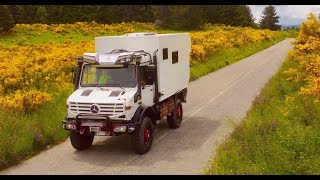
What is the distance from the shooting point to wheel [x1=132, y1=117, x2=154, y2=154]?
1132cm

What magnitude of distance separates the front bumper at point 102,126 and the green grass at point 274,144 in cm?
255

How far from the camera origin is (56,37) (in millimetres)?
52031

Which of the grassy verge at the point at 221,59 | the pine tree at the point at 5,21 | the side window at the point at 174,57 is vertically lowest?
the grassy verge at the point at 221,59

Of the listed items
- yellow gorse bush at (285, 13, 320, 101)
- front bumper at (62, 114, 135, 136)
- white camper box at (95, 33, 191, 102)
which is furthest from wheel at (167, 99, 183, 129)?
yellow gorse bush at (285, 13, 320, 101)

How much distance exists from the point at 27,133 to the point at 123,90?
136 inches

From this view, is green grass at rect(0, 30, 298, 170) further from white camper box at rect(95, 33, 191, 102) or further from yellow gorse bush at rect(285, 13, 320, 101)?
yellow gorse bush at rect(285, 13, 320, 101)

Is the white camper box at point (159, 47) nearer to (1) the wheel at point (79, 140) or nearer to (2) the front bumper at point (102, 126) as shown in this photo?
(2) the front bumper at point (102, 126)

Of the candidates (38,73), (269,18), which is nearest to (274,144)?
(38,73)

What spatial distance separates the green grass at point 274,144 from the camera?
29.8 feet

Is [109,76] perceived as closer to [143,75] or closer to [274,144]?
[143,75]

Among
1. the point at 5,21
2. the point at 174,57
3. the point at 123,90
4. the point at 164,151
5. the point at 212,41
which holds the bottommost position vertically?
the point at 164,151

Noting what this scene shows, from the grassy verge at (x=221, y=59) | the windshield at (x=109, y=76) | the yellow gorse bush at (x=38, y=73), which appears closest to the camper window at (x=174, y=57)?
the windshield at (x=109, y=76)

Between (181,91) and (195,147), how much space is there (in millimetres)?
3846

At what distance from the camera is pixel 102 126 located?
435 inches
